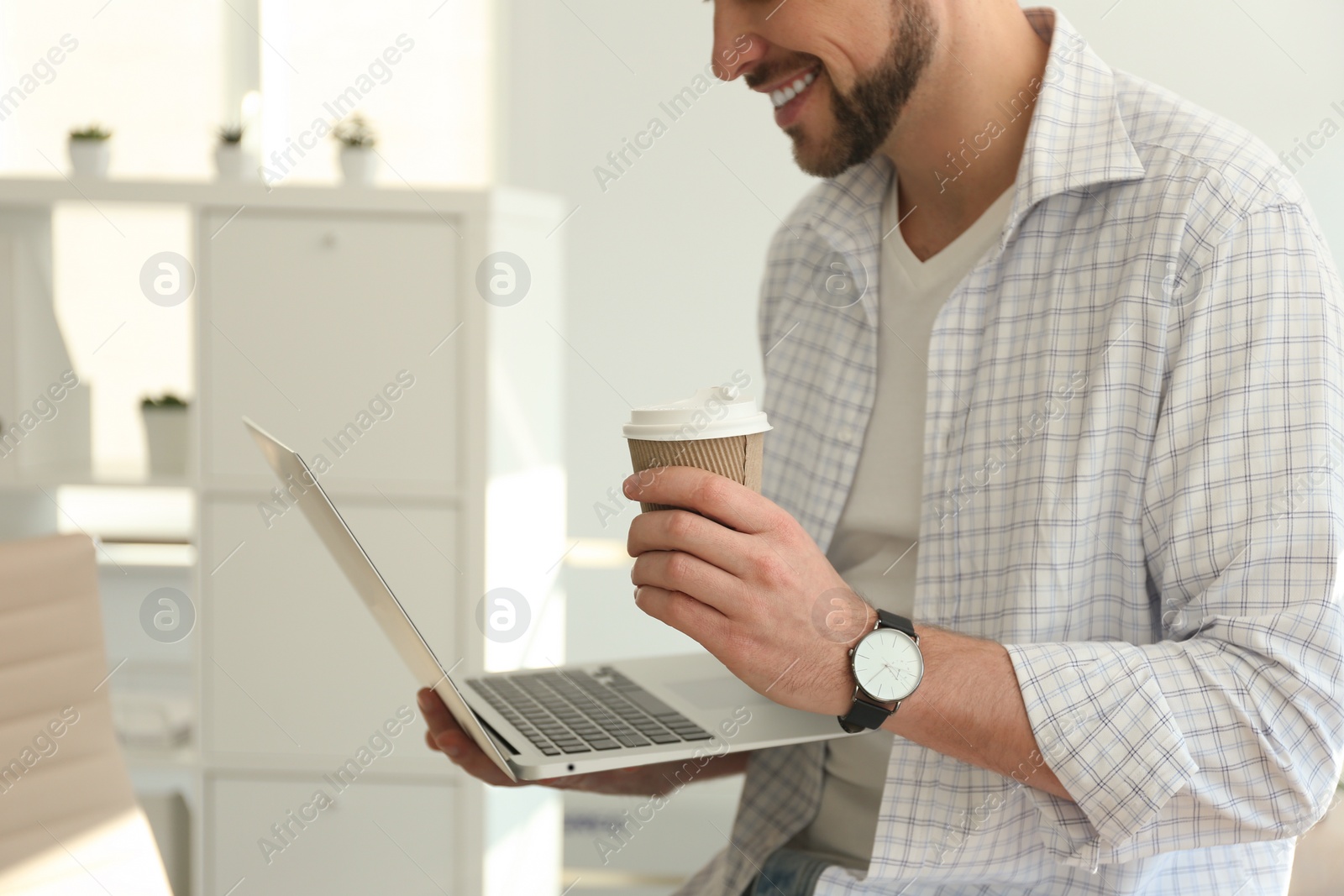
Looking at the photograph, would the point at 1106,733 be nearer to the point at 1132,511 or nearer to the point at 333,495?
the point at 1132,511

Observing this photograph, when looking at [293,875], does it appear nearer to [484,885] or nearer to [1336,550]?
[484,885]

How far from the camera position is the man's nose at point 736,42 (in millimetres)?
1258

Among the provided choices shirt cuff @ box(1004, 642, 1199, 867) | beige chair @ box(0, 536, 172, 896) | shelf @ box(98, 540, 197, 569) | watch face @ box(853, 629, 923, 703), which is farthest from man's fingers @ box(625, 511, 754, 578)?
shelf @ box(98, 540, 197, 569)

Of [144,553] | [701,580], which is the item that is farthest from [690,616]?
[144,553]

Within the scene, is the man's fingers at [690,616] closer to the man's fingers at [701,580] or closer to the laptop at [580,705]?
the man's fingers at [701,580]

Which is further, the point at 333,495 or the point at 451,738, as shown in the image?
the point at 333,495

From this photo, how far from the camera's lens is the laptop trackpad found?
3.72ft

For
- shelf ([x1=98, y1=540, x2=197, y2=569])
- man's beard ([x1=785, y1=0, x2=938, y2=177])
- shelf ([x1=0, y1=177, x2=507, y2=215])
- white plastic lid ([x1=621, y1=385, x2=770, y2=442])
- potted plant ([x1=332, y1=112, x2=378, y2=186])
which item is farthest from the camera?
shelf ([x1=98, y1=540, x2=197, y2=569])

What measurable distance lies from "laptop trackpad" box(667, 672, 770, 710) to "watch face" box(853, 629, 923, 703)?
224 millimetres

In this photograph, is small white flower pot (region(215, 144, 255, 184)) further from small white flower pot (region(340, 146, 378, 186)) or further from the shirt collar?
the shirt collar

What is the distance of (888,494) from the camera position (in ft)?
4.17

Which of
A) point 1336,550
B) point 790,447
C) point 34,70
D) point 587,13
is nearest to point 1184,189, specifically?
point 1336,550

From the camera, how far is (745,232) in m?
2.67

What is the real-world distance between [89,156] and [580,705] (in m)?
1.96
